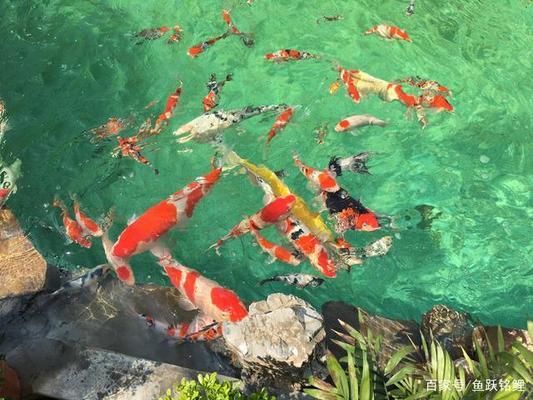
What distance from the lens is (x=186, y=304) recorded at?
532 cm

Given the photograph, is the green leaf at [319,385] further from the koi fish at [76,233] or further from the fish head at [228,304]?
the koi fish at [76,233]

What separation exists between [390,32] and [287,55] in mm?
1743

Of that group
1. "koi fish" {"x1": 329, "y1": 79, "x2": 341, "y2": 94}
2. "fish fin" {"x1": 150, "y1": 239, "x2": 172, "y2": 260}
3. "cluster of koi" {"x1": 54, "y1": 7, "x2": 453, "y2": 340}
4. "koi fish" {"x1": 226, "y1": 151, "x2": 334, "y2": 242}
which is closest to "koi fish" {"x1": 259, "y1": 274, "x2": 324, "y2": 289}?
"cluster of koi" {"x1": 54, "y1": 7, "x2": 453, "y2": 340}

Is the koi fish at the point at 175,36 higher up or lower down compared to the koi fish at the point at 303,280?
higher up

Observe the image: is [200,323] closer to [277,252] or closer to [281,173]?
[277,252]

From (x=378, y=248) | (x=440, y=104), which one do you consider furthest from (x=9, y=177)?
(x=440, y=104)

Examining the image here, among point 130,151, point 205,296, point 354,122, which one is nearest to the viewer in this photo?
point 205,296

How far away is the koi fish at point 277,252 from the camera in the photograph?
6000mm

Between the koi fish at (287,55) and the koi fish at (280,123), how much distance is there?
1007 mm

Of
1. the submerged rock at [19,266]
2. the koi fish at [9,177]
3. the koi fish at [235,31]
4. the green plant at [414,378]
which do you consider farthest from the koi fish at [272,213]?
the koi fish at [235,31]

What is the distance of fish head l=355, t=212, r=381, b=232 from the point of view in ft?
19.9

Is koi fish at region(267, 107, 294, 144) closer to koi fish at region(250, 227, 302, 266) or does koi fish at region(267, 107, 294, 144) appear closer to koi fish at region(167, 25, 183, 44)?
koi fish at region(250, 227, 302, 266)

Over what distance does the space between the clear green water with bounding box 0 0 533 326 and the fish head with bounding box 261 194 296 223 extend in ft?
2.27

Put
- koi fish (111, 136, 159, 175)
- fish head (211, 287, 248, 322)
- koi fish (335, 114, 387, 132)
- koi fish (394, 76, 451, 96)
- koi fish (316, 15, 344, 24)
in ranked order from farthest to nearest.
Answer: koi fish (316, 15, 344, 24) → koi fish (394, 76, 451, 96) → koi fish (335, 114, 387, 132) → koi fish (111, 136, 159, 175) → fish head (211, 287, 248, 322)
